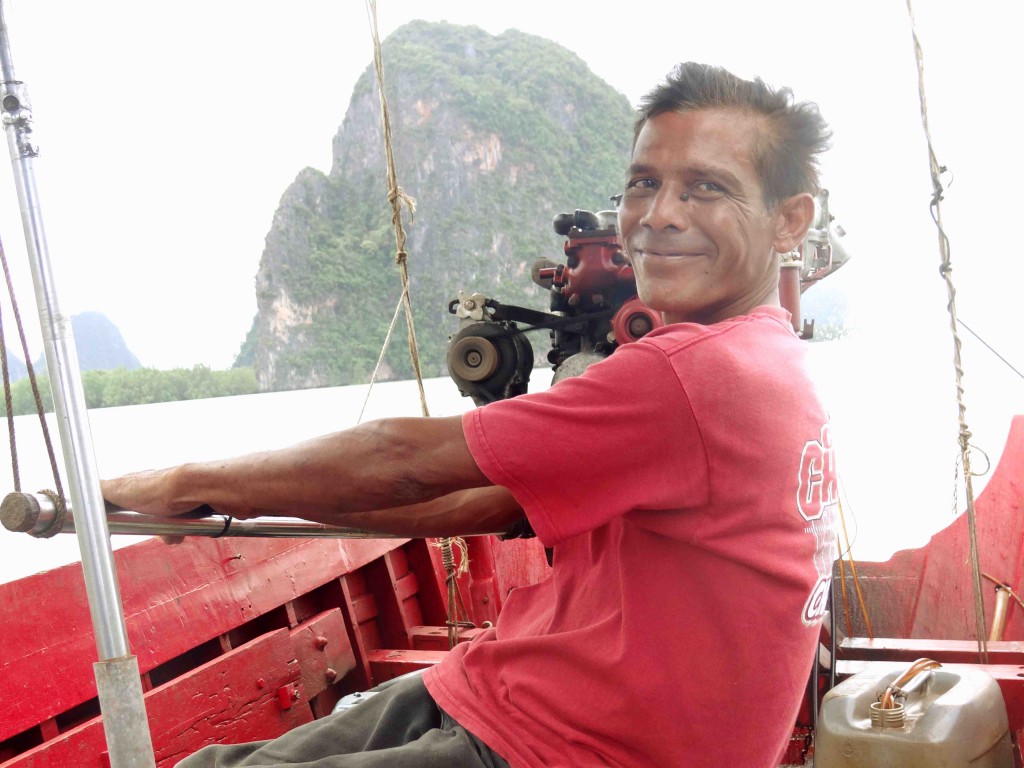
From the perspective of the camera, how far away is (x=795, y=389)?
1183mm

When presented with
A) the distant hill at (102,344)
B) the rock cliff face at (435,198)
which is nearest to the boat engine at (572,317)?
the rock cliff face at (435,198)

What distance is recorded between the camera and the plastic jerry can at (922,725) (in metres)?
1.89

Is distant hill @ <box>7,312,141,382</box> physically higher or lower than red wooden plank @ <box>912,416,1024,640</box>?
higher

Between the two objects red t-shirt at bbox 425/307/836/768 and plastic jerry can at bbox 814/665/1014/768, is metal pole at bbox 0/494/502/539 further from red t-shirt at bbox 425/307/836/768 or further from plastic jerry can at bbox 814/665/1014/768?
plastic jerry can at bbox 814/665/1014/768

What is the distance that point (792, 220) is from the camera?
4.56 feet

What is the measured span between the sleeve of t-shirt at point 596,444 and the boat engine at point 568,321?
1584 mm

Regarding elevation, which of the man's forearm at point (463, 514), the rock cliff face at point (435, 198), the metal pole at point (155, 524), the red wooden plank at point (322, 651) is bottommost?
the red wooden plank at point (322, 651)

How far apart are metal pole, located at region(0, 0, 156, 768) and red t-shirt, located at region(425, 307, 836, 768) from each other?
388mm

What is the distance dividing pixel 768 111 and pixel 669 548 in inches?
24.2

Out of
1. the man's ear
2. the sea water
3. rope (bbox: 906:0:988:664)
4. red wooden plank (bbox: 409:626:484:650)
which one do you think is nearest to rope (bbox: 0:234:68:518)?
the man's ear

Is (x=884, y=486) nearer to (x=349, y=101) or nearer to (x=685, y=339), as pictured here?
(x=685, y=339)

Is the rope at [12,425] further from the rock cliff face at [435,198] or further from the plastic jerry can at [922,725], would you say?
the rock cliff face at [435,198]

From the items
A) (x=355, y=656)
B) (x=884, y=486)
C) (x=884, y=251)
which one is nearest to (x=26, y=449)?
(x=884, y=486)

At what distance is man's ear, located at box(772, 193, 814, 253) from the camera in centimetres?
137
